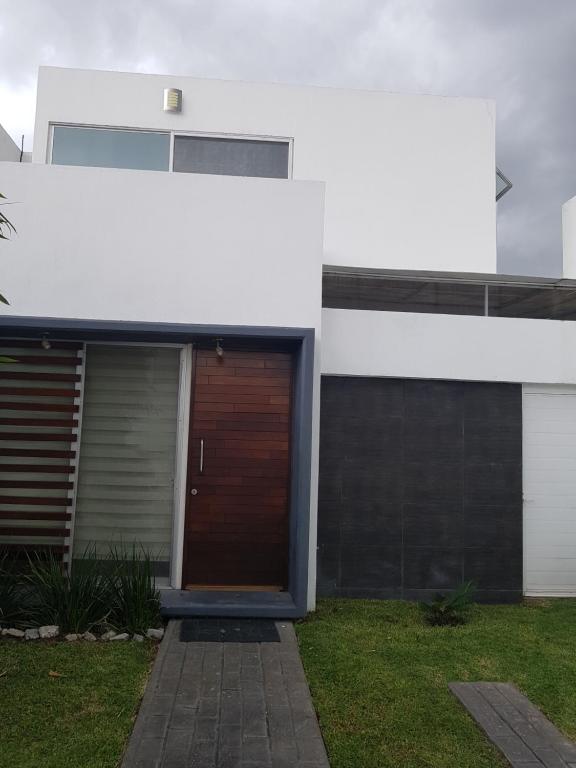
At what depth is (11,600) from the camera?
5.65 m

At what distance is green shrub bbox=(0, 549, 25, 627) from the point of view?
5566mm

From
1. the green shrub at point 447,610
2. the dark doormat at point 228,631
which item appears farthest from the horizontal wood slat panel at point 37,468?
the green shrub at point 447,610

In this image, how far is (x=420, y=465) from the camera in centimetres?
726

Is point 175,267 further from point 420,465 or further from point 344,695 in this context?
point 344,695

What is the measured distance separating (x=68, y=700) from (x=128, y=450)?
2723mm

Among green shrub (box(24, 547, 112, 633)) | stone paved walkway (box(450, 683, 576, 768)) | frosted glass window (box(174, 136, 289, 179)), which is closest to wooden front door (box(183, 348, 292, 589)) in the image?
green shrub (box(24, 547, 112, 633))

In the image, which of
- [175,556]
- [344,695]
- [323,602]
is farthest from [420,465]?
[344,695]

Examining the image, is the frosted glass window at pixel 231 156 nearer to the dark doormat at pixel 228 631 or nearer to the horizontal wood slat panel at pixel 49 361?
the horizontal wood slat panel at pixel 49 361

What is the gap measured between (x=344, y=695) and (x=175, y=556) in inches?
97.6

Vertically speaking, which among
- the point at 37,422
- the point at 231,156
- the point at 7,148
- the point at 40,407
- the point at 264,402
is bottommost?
the point at 37,422

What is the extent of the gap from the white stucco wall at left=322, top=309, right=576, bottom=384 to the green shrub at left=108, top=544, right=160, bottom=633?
9.06ft

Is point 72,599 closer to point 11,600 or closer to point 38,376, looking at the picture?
point 11,600

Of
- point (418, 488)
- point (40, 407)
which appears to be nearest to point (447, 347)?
point (418, 488)

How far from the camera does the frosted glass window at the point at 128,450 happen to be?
659 centimetres
